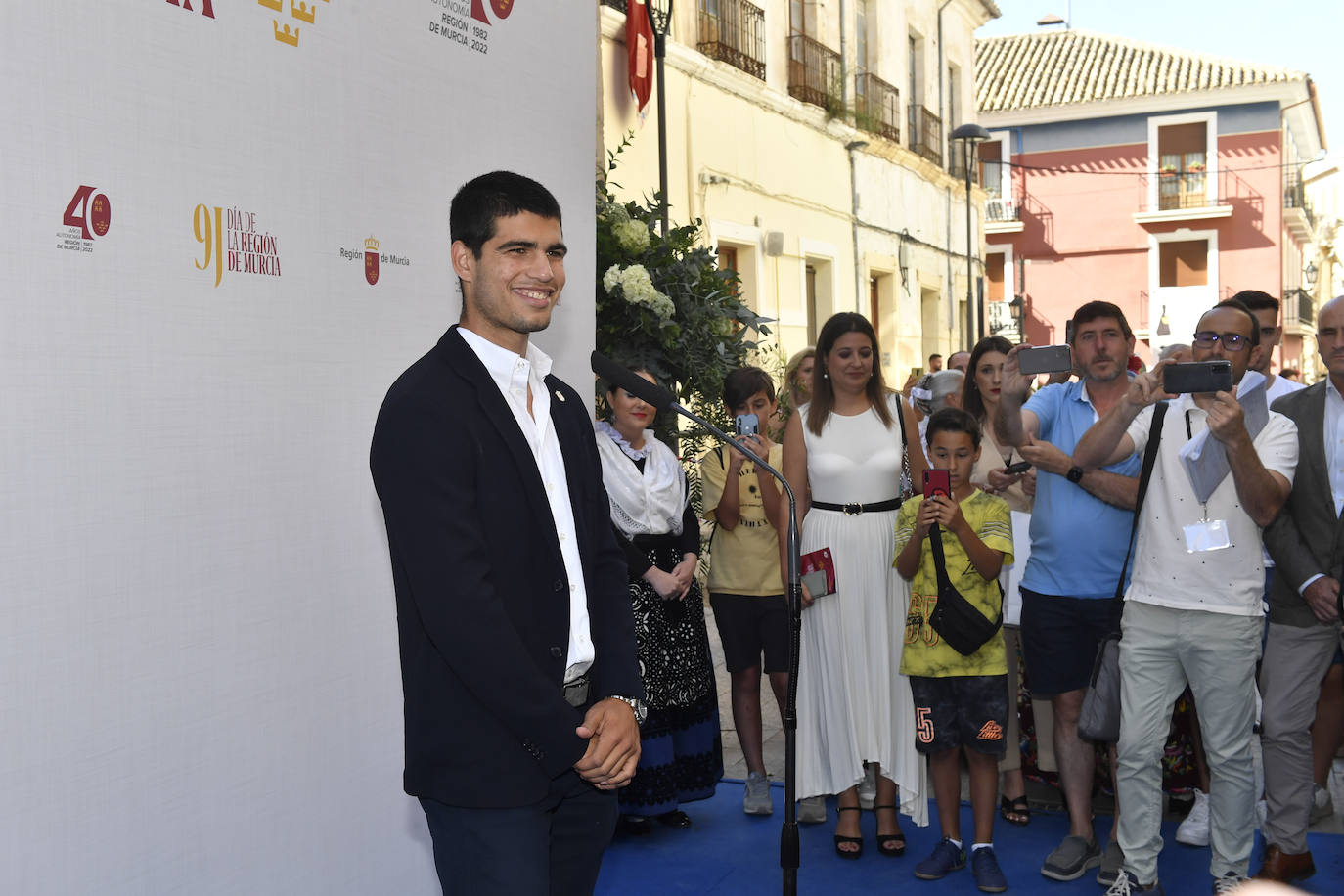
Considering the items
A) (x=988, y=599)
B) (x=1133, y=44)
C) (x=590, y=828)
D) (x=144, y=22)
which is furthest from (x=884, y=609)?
(x=1133, y=44)

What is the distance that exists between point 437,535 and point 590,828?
688 millimetres

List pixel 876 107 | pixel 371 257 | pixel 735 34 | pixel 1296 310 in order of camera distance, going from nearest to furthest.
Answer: pixel 371 257 < pixel 735 34 < pixel 876 107 < pixel 1296 310

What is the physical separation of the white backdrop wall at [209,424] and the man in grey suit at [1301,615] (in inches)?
105

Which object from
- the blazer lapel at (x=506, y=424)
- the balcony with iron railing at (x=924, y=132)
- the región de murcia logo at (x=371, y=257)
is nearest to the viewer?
the blazer lapel at (x=506, y=424)

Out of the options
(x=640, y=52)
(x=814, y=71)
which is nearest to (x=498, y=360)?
(x=640, y=52)

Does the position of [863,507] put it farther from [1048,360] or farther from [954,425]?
[1048,360]

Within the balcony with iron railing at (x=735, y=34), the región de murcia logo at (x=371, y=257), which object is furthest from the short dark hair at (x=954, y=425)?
the balcony with iron railing at (x=735, y=34)

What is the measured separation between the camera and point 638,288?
5.01 metres

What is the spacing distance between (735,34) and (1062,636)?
28.2ft

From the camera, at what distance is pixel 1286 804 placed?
4.04m

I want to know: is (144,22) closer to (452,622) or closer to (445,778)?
(452,622)

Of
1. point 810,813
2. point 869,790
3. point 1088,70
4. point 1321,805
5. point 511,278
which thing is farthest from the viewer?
point 1088,70

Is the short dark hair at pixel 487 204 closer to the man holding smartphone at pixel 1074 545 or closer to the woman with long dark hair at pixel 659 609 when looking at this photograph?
the woman with long dark hair at pixel 659 609

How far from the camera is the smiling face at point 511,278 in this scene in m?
2.33
